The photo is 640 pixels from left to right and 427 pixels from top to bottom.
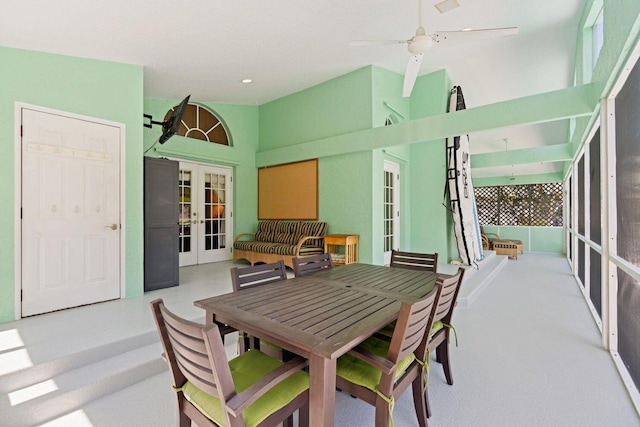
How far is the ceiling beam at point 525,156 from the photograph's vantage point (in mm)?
6637

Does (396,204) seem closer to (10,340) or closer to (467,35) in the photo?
(467,35)

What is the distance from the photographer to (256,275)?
7.13 feet

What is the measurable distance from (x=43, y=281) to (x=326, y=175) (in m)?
4.18

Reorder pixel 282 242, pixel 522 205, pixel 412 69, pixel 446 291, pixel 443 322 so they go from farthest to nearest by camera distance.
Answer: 1. pixel 522 205
2. pixel 282 242
3. pixel 412 69
4. pixel 443 322
5. pixel 446 291

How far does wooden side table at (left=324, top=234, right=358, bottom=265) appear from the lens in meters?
5.01

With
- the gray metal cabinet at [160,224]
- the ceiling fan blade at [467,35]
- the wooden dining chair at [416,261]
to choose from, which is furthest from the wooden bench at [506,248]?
the gray metal cabinet at [160,224]

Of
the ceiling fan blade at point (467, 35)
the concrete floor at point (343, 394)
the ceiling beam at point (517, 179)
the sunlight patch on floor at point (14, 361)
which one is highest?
the ceiling fan blade at point (467, 35)

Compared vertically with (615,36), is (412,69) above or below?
above

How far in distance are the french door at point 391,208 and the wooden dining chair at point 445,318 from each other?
144 inches

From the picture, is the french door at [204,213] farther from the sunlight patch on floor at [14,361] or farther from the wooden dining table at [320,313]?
the wooden dining table at [320,313]

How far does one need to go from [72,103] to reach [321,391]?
3807mm

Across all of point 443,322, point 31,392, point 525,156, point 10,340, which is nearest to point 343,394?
point 443,322

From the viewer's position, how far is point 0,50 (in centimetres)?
278

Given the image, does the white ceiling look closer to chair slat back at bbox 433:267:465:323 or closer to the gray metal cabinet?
the gray metal cabinet
